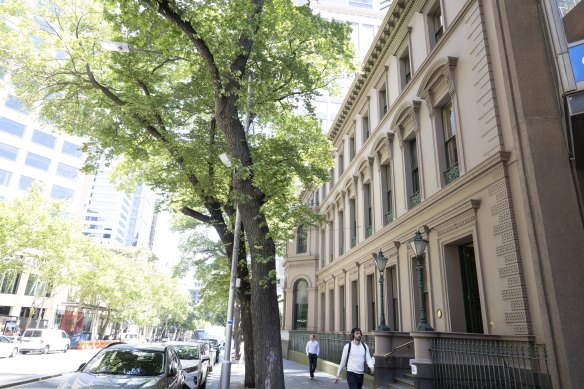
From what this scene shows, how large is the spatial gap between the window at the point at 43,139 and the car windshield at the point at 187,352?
51855 millimetres

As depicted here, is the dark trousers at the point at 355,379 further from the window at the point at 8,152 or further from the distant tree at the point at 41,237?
the window at the point at 8,152

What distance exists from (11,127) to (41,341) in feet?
108

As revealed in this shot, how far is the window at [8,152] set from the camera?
5019 cm

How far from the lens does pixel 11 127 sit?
51438mm

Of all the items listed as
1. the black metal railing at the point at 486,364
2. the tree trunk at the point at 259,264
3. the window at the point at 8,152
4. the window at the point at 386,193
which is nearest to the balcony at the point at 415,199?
the window at the point at 386,193

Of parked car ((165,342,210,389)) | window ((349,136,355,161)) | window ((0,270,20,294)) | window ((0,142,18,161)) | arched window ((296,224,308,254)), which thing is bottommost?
parked car ((165,342,210,389))

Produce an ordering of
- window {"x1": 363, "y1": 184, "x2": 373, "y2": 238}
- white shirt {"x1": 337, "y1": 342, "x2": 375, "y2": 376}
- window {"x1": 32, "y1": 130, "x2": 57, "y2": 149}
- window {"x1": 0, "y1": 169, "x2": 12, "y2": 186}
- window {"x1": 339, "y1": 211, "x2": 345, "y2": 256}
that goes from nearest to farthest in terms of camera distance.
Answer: white shirt {"x1": 337, "y1": 342, "x2": 375, "y2": 376} → window {"x1": 363, "y1": 184, "x2": 373, "y2": 238} → window {"x1": 339, "y1": 211, "x2": 345, "y2": 256} → window {"x1": 0, "y1": 169, "x2": 12, "y2": 186} → window {"x1": 32, "y1": 130, "x2": 57, "y2": 149}

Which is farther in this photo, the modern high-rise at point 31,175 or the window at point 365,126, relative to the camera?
the modern high-rise at point 31,175

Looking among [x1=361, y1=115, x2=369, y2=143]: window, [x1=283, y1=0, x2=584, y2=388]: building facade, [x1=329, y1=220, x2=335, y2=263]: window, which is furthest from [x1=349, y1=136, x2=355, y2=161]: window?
[x1=329, y1=220, x2=335, y2=263]: window

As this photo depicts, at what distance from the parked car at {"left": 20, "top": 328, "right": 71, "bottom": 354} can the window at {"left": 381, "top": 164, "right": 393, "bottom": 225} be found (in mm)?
28930

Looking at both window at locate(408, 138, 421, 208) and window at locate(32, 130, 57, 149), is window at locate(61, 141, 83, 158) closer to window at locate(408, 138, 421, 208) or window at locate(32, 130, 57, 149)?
window at locate(32, 130, 57, 149)

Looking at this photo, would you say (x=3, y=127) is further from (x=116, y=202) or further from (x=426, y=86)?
(x=116, y=202)

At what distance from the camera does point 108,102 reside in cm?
1280

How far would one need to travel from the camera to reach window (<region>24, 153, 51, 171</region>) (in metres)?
53.4
